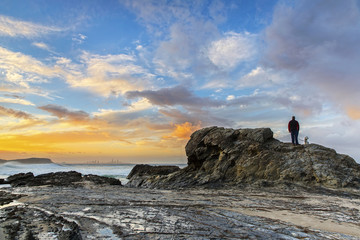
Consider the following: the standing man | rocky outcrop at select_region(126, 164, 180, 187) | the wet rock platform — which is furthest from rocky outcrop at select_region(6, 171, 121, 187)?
the standing man

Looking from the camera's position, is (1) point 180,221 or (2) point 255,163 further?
(2) point 255,163

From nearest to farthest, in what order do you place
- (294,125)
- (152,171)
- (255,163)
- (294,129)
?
(255,163)
(294,125)
(294,129)
(152,171)

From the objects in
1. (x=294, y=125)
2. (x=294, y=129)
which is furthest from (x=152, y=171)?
(x=294, y=125)

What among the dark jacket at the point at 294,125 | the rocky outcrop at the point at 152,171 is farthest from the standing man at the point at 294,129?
the rocky outcrop at the point at 152,171

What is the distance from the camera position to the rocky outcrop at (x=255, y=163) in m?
16.6

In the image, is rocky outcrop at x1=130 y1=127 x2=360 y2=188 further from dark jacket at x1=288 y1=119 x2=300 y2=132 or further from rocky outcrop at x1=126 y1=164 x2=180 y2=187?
rocky outcrop at x1=126 y1=164 x2=180 y2=187

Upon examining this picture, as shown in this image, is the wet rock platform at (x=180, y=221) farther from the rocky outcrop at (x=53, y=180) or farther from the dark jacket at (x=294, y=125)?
the rocky outcrop at (x=53, y=180)

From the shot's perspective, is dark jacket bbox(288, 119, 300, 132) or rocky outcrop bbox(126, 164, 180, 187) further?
rocky outcrop bbox(126, 164, 180, 187)

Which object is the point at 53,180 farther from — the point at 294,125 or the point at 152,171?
the point at 294,125

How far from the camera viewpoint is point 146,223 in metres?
6.89

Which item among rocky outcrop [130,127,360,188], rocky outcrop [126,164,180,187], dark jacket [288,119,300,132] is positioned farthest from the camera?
rocky outcrop [126,164,180,187]

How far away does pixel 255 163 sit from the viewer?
1853cm

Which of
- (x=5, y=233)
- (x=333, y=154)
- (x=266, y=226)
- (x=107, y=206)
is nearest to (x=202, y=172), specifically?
(x=333, y=154)

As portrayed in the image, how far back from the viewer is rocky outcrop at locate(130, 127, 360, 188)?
1656cm
